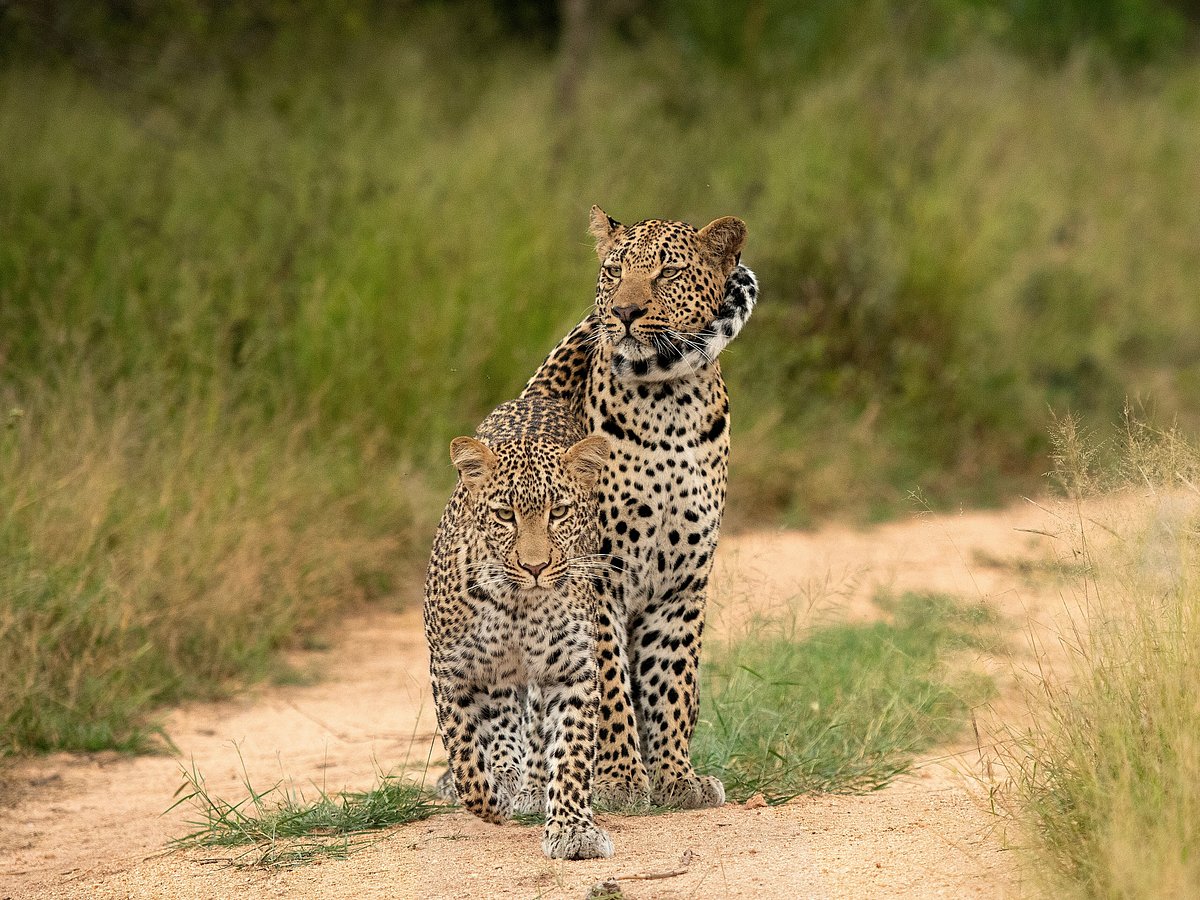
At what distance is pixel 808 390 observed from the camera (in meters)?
11.0

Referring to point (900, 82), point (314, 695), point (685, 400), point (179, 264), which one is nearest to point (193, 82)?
point (179, 264)

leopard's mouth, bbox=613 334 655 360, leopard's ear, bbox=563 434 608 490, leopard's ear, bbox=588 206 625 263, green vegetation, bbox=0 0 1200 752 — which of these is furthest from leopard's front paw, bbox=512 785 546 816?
green vegetation, bbox=0 0 1200 752

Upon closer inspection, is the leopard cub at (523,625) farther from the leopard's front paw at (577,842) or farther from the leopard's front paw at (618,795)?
the leopard's front paw at (618,795)

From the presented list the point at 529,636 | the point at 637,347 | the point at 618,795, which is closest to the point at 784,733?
the point at 618,795

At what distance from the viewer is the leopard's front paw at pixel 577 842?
4.55m

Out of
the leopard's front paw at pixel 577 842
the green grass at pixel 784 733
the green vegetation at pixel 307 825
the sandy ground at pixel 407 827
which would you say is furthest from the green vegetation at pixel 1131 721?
the green vegetation at pixel 307 825

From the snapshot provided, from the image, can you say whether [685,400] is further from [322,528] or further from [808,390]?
[808,390]

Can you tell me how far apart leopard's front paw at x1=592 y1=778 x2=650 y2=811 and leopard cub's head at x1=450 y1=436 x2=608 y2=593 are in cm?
67

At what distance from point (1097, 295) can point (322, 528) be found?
698cm

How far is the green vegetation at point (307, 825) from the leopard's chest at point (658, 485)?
3.03 feet

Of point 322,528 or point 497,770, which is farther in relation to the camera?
point 322,528

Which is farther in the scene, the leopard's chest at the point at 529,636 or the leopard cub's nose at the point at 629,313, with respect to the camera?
the leopard cub's nose at the point at 629,313

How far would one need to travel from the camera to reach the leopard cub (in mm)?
4695

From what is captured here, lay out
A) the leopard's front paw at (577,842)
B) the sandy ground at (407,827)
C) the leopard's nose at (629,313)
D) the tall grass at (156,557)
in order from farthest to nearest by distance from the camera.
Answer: the tall grass at (156,557)
the leopard's nose at (629,313)
the leopard's front paw at (577,842)
the sandy ground at (407,827)
